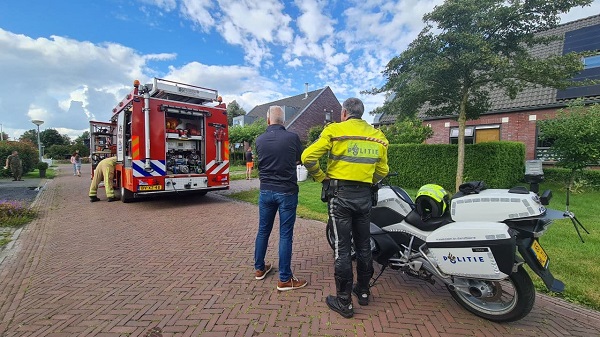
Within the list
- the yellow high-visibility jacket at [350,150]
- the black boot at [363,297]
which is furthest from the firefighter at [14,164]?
the black boot at [363,297]

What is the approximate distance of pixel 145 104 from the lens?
6621 millimetres

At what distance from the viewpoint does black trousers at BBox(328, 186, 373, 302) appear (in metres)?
2.52

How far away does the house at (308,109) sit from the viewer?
2816cm

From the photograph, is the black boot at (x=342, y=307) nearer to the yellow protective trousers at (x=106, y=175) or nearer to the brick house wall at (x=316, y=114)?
the yellow protective trousers at (x=106, y=175)

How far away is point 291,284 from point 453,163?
8729 millimetres

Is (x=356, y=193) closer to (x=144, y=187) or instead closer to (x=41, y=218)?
(x=144, y=187)

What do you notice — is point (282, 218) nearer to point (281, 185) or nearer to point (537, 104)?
point (281, 185)

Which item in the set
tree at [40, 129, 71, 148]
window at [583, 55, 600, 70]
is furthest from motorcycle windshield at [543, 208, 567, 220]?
tree at [40, 129, 71, 148]

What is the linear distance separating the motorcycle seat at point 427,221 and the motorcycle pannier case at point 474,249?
0.48 ft

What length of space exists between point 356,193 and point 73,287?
3.29 m

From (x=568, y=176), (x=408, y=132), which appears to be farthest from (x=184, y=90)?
(x=568, y=176)

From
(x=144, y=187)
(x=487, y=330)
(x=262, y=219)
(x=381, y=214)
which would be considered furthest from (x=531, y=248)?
(x=144, y=187)

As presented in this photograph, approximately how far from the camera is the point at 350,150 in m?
2.51

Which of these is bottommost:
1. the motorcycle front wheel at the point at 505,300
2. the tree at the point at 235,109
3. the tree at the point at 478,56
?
the motorcycle front wheel at the point at 505,300
